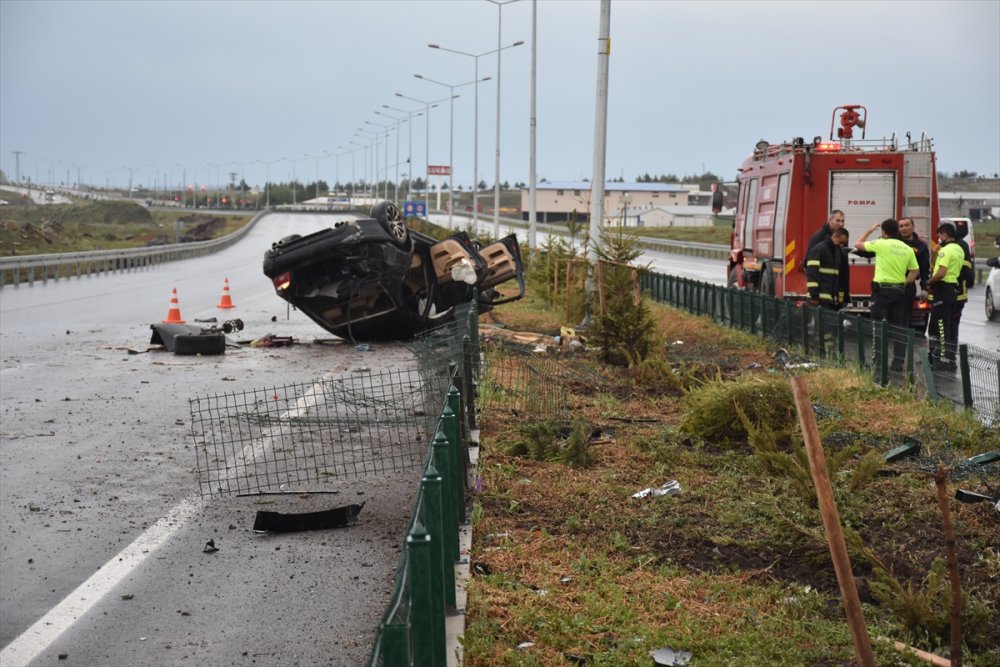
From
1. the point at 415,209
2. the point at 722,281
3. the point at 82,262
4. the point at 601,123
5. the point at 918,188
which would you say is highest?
the point at 601,123

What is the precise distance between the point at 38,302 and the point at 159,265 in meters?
25.6

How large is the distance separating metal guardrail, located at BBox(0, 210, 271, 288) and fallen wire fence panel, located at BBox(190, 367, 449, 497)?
27.2 m

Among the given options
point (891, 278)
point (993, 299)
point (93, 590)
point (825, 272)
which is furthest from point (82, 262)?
point (93, 590)

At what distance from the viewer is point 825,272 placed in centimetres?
1816

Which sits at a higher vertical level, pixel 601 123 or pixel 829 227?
pixel 601 123

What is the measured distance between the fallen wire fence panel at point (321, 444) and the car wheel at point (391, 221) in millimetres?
7388

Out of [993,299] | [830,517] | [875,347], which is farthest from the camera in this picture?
[993,299]

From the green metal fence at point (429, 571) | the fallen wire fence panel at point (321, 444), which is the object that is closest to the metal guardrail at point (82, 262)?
the fallen wire fence panel at point (321, 444)

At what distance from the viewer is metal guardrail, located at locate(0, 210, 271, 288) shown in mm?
37969

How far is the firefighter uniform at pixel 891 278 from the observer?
16031 mm

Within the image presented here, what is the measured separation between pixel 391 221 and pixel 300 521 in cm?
1144

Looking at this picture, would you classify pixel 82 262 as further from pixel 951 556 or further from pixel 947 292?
pixel 951 556

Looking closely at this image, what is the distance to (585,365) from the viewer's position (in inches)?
605

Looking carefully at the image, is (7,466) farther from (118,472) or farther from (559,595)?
(559,595)
